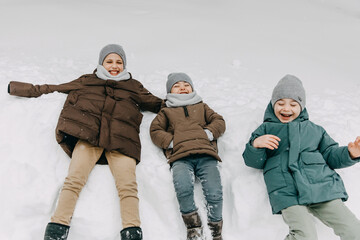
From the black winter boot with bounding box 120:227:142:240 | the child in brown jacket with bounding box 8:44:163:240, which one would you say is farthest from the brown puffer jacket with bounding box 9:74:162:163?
the black winter boot with bounding box 120:227:142:240

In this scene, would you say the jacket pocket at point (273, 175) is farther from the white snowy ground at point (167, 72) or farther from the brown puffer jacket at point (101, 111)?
the brown puffer jacket at point (101, 111)

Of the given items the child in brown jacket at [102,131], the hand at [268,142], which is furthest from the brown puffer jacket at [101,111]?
the hand at [268,142]

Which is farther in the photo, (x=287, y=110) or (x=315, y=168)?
(x=287, y=110)

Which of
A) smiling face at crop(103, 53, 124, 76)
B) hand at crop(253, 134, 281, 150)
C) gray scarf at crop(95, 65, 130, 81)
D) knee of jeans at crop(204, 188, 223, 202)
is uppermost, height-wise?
smiling face at crop(103, 53, 124, 76)

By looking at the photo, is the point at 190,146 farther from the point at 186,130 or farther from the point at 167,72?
the point at 167,72

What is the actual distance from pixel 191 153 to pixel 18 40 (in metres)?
4.18

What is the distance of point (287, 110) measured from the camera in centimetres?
294

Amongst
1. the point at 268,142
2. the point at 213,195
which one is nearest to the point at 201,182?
the point at 213,195

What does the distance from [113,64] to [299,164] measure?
227 cm

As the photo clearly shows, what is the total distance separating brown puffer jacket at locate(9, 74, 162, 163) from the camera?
2.85m

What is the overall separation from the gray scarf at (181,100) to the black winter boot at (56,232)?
1.64 meters

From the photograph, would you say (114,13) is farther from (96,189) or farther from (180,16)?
(96,189)

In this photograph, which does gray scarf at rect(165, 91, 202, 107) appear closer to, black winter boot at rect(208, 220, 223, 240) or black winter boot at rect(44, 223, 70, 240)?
black winter boot at rect(208, 220, 223, 240)

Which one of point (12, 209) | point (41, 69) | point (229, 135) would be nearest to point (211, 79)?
point (229, 135)
